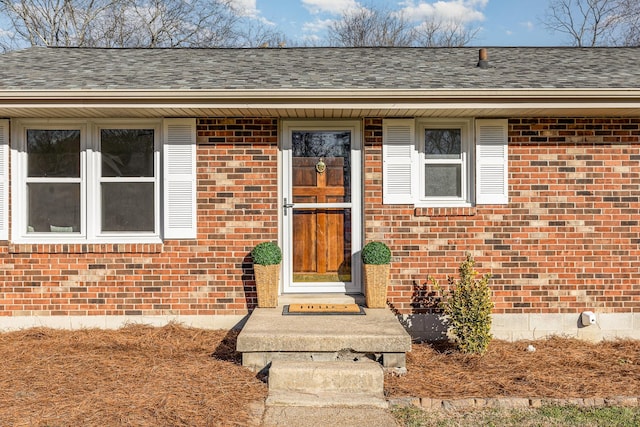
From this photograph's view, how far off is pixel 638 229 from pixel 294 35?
67.8 feet

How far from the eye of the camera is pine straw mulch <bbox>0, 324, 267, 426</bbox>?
3396mm

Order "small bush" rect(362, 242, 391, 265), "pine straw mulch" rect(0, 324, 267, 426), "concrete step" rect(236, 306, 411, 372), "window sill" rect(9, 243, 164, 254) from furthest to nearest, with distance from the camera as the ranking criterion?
"window sill" rect(9, 243, 164, 254) → "small bush" rect(362, 242, 391, 265) → "concrete step" rect(236, 306, 411, 372) → "pine straw mulch" rect(0, 324, 267, 426)

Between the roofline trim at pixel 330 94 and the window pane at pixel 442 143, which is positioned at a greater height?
the roofline trim at pixel 330 94

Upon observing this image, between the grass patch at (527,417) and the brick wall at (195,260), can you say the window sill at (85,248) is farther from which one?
the grass patch at (527,417)

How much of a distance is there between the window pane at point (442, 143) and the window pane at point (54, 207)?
403 centimetres

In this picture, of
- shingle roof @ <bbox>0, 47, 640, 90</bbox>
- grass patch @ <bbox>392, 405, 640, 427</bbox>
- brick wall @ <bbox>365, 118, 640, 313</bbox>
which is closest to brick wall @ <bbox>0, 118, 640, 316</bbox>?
brick wall @ <bbox>365, 118, 640, 313</bbox>

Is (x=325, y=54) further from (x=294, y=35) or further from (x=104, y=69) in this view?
(x=294, y=35)

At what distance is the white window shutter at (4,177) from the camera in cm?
534

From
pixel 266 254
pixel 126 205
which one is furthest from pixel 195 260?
pixel 126 205

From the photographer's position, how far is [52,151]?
5500 mm

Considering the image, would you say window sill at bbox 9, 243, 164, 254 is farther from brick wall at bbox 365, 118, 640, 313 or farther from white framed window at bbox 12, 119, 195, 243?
brick wall at bbox 365, 118, 640, 313

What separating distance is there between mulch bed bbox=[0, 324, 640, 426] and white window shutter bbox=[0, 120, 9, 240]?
1.16 m

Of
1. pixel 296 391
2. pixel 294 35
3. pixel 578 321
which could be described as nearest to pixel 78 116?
pixel 296 391

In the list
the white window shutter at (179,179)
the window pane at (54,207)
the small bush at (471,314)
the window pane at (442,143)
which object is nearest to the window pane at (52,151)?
the window pane at (54,207)
